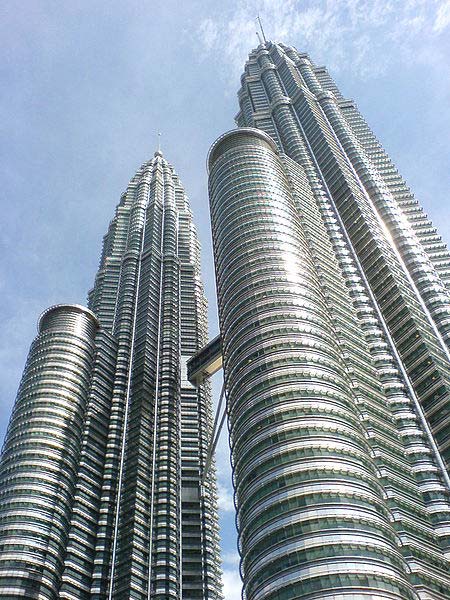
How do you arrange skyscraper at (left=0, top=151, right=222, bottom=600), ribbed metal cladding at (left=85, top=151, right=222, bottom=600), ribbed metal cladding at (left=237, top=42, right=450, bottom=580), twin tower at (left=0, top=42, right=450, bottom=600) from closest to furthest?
twin tower at (left=0, top=42, right=450, bottom=600)
ribbed metal cladding at (left=237, top=42, right=450, bottom=580)
skyscraper at (left=0, top=151, right=222, bottom=600)
ribbed metal cladding at (left=85, top=151, right=222, bottom=600)

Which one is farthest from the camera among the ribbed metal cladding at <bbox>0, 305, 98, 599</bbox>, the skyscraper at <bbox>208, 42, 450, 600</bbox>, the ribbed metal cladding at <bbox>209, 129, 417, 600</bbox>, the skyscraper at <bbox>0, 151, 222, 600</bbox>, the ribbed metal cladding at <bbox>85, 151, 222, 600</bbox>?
the ribbed metal cladding at <bbox>85, 151, 222, 600</bbox>

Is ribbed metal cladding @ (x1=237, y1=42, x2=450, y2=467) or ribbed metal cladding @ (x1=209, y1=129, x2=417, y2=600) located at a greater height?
ribbed metal cladding @ (x1=237, y1=42, x2=450, y2=467)

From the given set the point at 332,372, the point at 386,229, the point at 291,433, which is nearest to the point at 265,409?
the point at 291,433

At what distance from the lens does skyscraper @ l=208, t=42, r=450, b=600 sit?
6912 cm

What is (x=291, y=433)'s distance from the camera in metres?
78.7

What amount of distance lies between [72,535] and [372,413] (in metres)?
55.4

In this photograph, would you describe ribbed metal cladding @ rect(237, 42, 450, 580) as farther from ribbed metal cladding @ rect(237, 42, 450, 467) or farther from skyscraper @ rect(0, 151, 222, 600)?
skyscraper @ rect(0, 151, 222, 600)

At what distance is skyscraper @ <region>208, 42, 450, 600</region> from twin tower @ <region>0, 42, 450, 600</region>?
32cm

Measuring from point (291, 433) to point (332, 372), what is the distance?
46.4ft

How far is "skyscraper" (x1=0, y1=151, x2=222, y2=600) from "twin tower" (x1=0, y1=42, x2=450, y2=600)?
387mm

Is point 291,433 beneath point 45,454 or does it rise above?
beneath

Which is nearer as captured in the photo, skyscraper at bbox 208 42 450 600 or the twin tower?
skyscraper at bbox 208 42 450 600

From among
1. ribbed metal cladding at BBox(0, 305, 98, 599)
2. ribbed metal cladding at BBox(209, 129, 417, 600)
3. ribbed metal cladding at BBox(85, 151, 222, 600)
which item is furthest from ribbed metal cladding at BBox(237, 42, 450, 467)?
ribbed metal cladding at BBox(0, 305, 98, 599)

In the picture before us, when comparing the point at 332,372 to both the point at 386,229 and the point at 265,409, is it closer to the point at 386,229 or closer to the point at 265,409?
the point at 265,409
